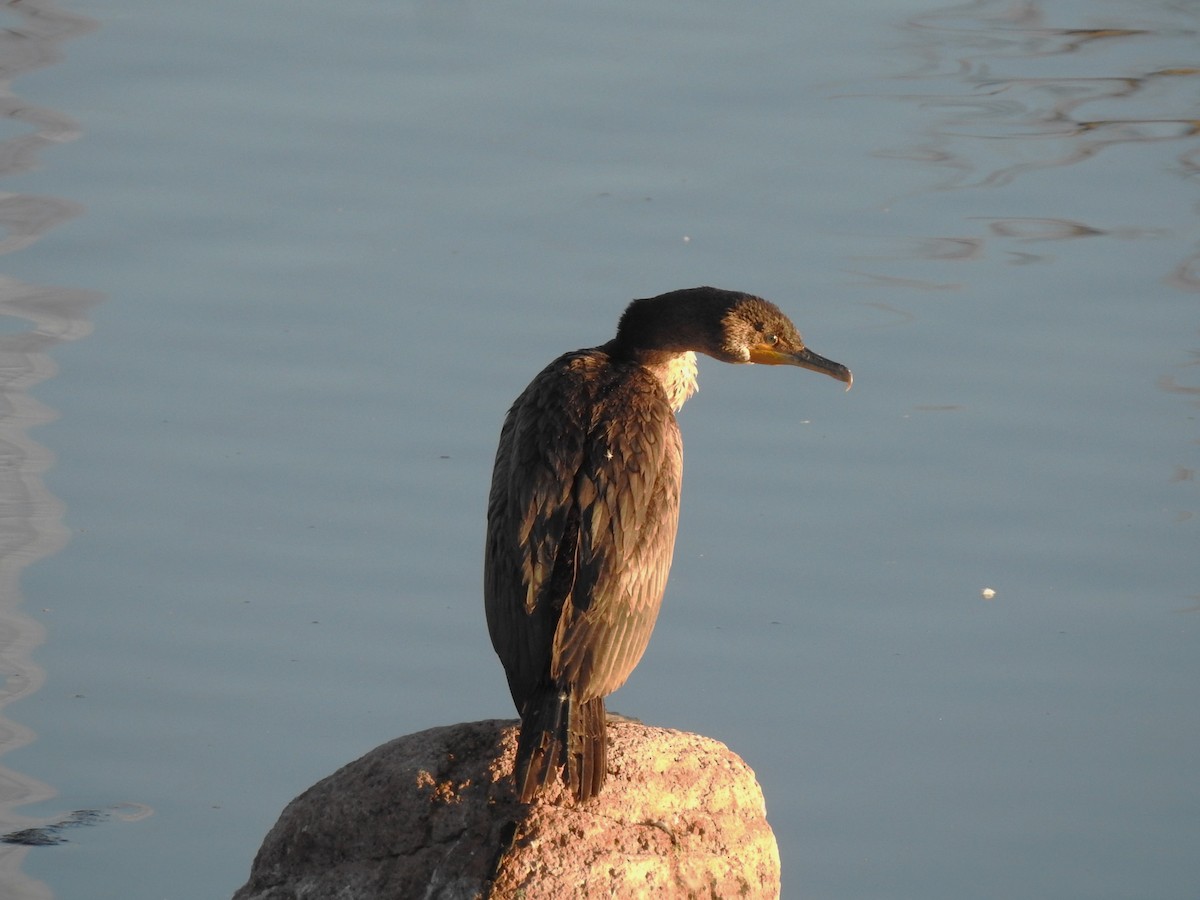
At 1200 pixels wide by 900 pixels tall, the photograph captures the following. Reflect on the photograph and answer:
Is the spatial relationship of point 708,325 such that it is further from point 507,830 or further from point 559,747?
point 507,830

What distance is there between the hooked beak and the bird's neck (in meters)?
0.20

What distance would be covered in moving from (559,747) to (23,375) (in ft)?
14.6

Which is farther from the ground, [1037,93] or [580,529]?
[1037,93]

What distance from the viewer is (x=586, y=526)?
557 cm

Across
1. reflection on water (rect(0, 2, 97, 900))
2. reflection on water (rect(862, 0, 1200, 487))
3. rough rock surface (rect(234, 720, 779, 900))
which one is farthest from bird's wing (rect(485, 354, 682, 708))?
reflection on water (rect(862, 0, 1200, 487))

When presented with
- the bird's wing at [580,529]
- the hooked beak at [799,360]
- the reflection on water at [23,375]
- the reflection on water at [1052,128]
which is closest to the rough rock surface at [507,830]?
the bird's wing at [580,529]

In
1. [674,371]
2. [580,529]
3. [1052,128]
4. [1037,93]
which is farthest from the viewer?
[1037,93]

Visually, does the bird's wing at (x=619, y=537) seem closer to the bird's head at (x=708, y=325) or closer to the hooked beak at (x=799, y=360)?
the bird's head at (x=708, y=325)

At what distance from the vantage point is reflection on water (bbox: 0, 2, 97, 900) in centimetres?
702

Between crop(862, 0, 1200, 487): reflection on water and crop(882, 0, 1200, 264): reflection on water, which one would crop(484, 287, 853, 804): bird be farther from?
crop(882, 0, 1200, 264): reflection on water

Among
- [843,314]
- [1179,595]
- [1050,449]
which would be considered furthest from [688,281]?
[1179,595]

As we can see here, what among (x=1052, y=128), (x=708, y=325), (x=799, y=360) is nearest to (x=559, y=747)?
(x=708, y=325)

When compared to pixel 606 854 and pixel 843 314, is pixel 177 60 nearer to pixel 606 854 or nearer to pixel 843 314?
pixel 843 314

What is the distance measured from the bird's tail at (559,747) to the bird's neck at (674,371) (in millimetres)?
1413
